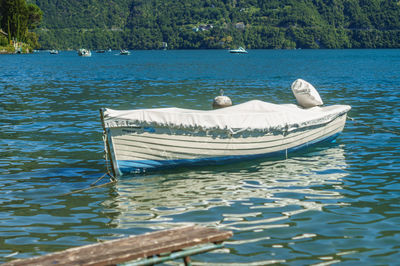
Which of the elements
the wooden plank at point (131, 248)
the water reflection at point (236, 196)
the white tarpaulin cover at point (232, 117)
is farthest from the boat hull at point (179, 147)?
the wooden plank at point (131, 248)

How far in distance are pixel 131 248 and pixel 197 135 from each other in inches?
356

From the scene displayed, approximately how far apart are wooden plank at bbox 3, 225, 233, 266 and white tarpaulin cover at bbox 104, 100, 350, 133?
7.96m

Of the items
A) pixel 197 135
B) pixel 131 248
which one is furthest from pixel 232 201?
pixel 131 248

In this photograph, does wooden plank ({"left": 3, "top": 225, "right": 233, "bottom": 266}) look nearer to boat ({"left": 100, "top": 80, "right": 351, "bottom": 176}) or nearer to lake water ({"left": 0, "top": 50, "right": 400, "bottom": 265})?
lake water ({"left": 0, "top": 50, "right": 400, "bottom": 265})

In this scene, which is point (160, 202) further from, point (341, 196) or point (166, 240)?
point (166, 240)

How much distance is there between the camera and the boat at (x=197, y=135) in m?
14.3

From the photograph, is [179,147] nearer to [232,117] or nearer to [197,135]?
[197,135]

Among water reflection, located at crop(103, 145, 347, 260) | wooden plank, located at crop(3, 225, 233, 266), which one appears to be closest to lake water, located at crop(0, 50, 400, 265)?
water reflection, located at crop(103, 145, 347, 260)

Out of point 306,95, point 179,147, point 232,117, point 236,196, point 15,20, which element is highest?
point 15,20

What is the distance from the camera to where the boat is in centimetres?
1430

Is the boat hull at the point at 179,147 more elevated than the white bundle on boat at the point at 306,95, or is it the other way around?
the white bundle on boat at the point at 306,95

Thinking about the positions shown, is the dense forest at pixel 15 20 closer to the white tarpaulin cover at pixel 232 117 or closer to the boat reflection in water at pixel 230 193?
the white tarpaulin cover at pixel 232 117

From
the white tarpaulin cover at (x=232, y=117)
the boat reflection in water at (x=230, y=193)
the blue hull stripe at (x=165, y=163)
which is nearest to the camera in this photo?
the boat reflection in water at (x=230, y=193)

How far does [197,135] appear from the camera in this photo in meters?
14.9
